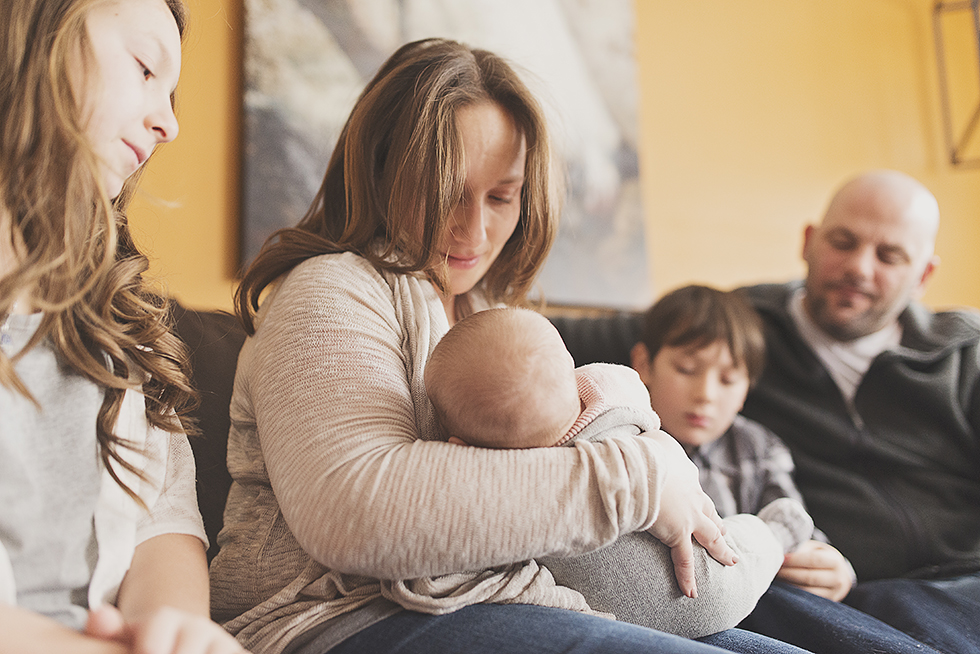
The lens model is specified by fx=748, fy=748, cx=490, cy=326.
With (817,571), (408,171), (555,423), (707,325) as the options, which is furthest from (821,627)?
(408,171)

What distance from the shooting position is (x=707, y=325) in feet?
6.03

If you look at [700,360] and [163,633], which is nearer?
[163,633]

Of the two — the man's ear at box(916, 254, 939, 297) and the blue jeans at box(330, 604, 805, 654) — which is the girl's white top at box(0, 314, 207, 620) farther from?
the man's ear at box(916, 254, 939, 297)

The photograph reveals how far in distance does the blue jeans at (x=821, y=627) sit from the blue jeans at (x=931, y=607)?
0.10m

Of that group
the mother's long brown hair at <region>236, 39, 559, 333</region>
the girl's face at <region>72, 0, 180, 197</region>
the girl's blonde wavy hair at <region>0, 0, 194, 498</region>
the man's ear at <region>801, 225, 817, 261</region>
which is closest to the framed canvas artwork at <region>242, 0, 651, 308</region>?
the mother's long brown hair at <region>236, 39, 559, 333</region>

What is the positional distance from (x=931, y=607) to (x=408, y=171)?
1285mm

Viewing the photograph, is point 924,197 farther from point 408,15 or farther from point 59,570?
point 59,570

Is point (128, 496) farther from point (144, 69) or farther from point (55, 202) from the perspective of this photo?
point (144, 69)

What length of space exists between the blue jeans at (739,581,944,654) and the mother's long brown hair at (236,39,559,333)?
0.76 meters

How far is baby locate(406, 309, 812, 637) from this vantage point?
2.94ft

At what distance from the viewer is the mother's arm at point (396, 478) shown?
2.52 feet

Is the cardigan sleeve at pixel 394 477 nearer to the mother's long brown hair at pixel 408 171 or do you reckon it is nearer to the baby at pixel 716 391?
the mother's long brown hair at pixel 408 171

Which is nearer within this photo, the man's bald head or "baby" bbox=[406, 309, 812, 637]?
"baby" bbox=[406, 309, 812, 637]

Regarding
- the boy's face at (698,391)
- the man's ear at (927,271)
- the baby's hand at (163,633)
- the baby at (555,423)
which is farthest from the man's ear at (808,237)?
the baby's hand at (163,633)
